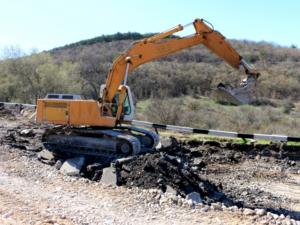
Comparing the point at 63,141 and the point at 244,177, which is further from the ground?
the point at 63,141

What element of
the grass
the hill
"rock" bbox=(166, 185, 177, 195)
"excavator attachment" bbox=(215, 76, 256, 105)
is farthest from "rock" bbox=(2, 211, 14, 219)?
the grass

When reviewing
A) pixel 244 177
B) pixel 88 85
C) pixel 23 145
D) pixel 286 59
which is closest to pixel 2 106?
pixel 88 85

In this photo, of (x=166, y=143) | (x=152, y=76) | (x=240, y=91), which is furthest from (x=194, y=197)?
(x=152, y=76)

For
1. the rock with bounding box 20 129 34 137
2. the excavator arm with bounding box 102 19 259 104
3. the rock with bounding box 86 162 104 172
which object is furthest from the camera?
the rock with bounding box 20 129 34 137

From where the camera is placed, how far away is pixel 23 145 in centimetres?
1302

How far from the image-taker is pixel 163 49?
1273cm

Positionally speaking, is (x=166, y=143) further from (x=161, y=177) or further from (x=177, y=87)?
(x=177, y=87)

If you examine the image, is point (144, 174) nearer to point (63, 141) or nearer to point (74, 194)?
point (74, 194)

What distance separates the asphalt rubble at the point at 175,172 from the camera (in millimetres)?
9289

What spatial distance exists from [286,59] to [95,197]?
5844cm

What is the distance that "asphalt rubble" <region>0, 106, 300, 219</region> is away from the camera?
9289 mm

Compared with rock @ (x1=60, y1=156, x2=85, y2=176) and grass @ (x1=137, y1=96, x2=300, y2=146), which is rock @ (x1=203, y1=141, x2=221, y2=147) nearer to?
grass @ (x1=137, y1=96, x2=300, y2=146)

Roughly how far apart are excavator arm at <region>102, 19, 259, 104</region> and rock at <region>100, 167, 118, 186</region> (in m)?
3.26

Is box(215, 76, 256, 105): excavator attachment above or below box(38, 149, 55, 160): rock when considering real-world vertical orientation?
above
